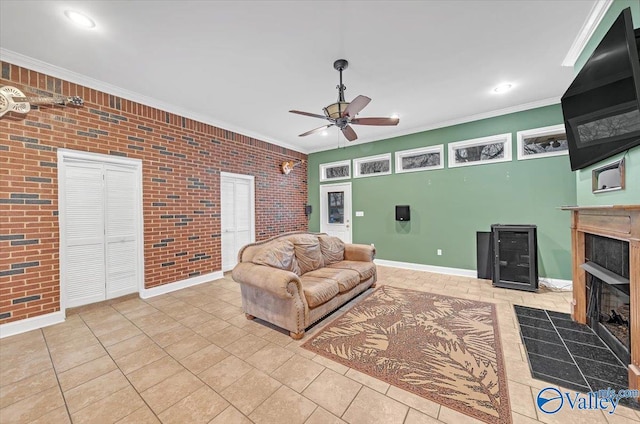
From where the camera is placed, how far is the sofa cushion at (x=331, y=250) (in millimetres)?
3770

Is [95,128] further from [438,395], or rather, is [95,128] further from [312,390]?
[438,395]

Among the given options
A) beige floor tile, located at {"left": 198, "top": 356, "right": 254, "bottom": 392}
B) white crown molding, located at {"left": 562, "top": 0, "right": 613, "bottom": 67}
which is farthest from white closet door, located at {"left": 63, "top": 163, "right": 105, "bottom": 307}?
Answer: white crown molding, located at {"left": 562, "top": 0, "right": 613, "bottom": 67}

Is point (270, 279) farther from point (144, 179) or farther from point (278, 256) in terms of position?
point (144, 179)

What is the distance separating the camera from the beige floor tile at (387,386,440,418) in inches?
60.5

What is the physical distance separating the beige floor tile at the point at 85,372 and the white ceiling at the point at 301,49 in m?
→ 3.00

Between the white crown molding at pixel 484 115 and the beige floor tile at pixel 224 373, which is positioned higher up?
the white crown molding at pixel 484 115

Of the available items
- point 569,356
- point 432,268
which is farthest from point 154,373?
point 432,268

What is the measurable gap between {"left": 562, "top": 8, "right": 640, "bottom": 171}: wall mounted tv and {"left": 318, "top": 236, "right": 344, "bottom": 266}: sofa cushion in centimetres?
305

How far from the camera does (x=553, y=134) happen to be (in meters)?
3.88

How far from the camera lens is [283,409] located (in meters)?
1.57

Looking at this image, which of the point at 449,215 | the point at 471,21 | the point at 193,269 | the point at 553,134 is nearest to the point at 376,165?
the point at 449,215

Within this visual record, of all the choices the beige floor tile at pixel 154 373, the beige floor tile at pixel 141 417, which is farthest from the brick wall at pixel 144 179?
the beige floor tile at pixel 141 417

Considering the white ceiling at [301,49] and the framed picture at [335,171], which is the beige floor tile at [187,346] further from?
the framed picture at [335,171]

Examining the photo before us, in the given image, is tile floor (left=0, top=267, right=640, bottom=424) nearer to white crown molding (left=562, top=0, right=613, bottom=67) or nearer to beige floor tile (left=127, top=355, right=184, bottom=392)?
beige floor tile (left=127, top=355, right=184, bottom=392)
